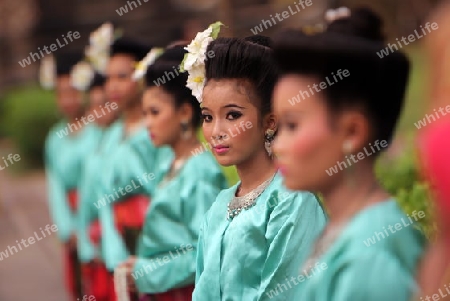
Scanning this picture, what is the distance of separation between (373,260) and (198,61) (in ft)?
3.61

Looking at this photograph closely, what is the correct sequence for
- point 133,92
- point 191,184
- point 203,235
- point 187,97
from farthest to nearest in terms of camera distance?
1. point 133,92
2. point 187,97
3. point 191,184
4. point 203,235

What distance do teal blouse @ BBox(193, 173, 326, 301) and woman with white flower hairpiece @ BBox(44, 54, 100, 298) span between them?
Answer: 3499mm

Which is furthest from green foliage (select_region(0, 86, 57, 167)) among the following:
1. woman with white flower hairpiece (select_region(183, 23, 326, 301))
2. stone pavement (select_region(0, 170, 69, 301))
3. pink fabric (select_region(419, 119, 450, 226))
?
pink fabric (select_region(419, 119, 450, 226))

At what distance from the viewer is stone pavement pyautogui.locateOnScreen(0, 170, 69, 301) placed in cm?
836

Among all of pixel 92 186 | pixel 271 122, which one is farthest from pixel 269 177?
pixel 92 186

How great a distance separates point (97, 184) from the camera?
17.2 feet

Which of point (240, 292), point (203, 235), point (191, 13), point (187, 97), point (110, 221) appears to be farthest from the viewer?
point (191, 13)

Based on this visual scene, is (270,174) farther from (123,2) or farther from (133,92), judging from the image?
(123,2)

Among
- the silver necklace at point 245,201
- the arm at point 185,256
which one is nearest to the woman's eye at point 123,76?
the arm at point 185,256

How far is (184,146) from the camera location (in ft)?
13.0

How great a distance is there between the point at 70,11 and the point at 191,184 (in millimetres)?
13246

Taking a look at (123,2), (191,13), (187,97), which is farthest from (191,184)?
(123,2)

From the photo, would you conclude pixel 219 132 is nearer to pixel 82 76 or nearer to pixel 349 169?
pixel 349 169

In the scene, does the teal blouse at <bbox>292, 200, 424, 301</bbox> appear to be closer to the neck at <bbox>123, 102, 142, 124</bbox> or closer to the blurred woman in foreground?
the blurred woman in foreground
